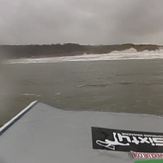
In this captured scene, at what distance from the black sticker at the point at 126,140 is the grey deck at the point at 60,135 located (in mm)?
80

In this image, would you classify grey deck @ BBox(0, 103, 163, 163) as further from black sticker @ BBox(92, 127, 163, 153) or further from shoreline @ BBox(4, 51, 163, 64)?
shoreline @ BBox(4, 51, 163, 64)

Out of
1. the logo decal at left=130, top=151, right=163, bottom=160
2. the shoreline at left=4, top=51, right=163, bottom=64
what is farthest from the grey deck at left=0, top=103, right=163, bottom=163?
the shoreline at left=4, top=51, right=163, bottom=64

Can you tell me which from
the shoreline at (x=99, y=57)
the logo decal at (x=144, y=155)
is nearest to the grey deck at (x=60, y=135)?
the logo decal at (x=144, y=155)

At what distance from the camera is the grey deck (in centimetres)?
313

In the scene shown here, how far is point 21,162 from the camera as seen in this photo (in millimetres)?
2973

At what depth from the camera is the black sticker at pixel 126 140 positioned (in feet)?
11.2

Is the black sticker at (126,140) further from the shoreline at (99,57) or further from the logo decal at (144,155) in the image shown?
the shoreline at (99,57)

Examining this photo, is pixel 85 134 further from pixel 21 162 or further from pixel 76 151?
pixel 21 162

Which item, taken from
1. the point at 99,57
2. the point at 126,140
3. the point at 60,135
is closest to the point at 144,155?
the point at 126,140

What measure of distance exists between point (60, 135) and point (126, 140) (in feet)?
1.91

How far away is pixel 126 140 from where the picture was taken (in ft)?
11.7

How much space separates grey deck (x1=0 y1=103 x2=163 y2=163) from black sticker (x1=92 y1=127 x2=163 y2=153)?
0.08 metres

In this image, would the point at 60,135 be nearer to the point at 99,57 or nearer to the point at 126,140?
the point at 126,140

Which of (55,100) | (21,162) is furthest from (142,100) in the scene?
(21,162)
